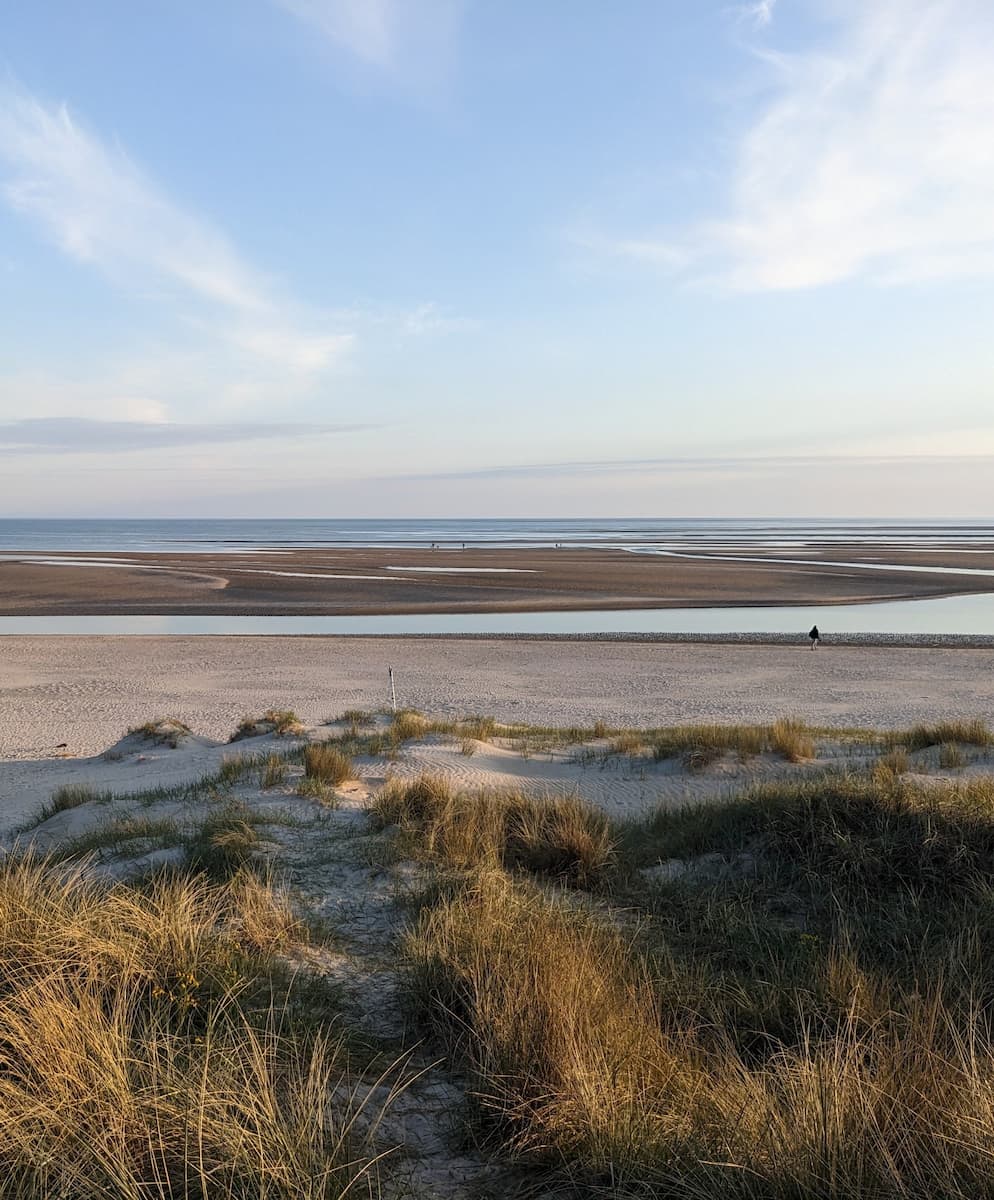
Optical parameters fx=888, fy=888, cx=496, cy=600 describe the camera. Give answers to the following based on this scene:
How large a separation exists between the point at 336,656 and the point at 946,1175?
930 inches

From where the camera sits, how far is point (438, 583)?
47.1 meters

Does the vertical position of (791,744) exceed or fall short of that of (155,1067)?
it falls short

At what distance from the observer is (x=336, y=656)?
25.5 metres

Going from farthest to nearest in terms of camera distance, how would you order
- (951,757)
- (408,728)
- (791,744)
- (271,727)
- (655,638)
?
(655,638) < (271,727) < (408,728) < (791,744) < (951,757)

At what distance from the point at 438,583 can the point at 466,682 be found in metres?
25.7

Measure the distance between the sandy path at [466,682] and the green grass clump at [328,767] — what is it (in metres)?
6.39

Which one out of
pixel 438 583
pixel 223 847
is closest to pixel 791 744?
pixel 223 847

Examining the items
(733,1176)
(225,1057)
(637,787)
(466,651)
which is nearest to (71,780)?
(637,787)

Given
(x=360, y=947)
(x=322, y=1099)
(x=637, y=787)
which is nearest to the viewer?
(x=322, y=1099)

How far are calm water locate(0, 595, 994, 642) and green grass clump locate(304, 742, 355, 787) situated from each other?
20.4 metres


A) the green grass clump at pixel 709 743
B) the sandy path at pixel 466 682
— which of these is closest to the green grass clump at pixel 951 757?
the green grass clump at pixel 709 743

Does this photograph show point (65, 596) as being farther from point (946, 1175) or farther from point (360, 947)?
point (946, 1175)

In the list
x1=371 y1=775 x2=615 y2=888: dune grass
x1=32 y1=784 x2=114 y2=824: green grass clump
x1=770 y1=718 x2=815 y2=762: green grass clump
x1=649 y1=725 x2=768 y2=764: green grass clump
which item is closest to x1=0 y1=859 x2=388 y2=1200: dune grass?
x1=371 y1=775 x2=615 y2=888: dune grass

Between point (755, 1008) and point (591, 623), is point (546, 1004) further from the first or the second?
point (591, 623)
